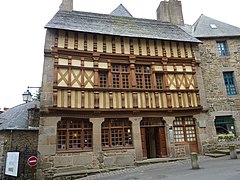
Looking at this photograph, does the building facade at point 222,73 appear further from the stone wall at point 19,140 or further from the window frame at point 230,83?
the stone wall at point 19,140

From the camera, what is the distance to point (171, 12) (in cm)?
1243

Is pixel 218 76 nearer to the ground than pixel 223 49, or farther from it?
nearer to the ground

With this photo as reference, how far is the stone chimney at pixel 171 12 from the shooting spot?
12.4m

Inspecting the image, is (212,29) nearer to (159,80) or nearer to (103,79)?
(159,80)

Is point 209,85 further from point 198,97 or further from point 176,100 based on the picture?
point 176,100

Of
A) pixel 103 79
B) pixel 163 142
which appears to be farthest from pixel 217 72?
pixel 103 79

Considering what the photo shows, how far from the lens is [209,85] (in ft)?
33.0

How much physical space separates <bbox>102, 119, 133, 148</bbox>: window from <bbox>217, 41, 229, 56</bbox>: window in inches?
268

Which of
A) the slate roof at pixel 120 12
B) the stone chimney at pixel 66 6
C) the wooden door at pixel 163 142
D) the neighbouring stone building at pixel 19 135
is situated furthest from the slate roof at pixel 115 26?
the wooden door at pixel 163 142

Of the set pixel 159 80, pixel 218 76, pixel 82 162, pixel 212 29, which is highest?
pixel 212 29

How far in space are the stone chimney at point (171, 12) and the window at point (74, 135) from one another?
342 inches

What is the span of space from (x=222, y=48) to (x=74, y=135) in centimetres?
935

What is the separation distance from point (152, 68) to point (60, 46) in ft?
14.5

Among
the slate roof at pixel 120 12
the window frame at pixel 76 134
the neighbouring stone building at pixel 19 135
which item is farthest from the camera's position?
the slate roof at pixel 120 12
